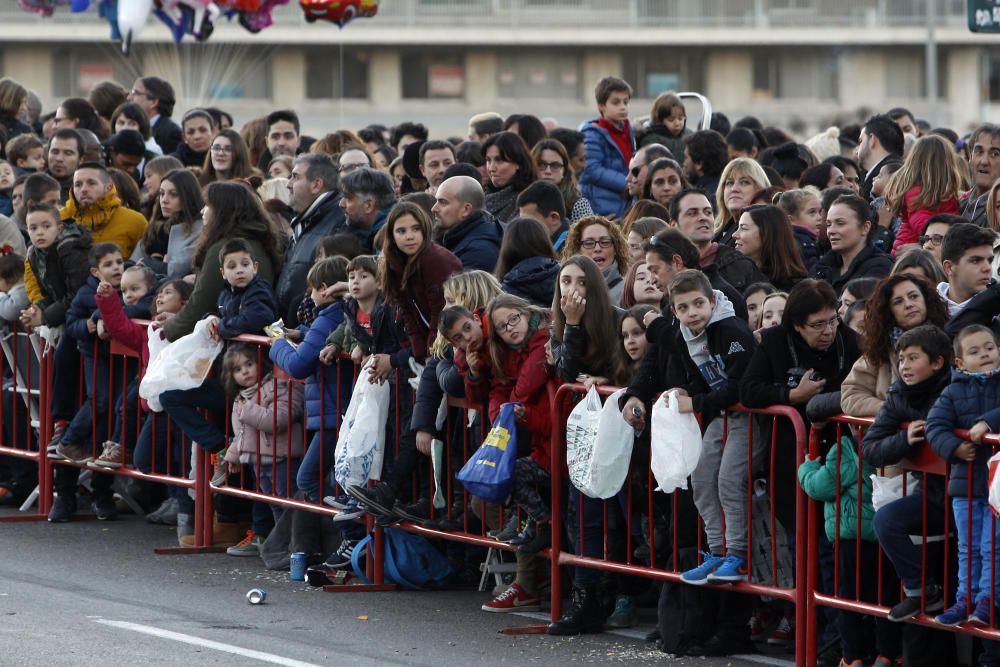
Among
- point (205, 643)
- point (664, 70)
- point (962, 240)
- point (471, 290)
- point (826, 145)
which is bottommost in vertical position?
point (205, 643)

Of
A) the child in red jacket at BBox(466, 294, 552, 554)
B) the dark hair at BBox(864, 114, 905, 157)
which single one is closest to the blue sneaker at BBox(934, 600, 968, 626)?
the child in red jacket at BBox(466, 294, 552, 554)

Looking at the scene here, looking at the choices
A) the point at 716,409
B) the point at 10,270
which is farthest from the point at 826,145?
the point at 716,409

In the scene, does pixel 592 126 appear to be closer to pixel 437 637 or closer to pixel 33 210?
pixel 33 210

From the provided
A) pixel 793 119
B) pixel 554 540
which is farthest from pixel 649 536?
pixel 793 119

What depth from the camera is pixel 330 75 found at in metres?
69.6

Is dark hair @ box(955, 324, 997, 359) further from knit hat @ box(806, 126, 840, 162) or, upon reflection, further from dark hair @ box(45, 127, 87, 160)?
dark hair @ box(45, 127, 87, 160)

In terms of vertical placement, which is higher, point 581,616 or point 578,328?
point 578,328

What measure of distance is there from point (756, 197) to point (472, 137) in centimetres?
507

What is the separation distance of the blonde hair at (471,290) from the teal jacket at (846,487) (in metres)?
2.20

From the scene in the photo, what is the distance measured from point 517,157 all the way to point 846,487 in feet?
15.2

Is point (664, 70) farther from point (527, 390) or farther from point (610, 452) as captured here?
point (610, 452)

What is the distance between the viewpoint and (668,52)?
72438 mm

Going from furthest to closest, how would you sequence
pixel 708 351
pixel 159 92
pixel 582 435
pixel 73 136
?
pixel 159 92 → pixel 73 136 → pixel 582 435 → pixel 708 351

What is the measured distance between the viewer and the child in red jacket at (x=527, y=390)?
9.81 metres
